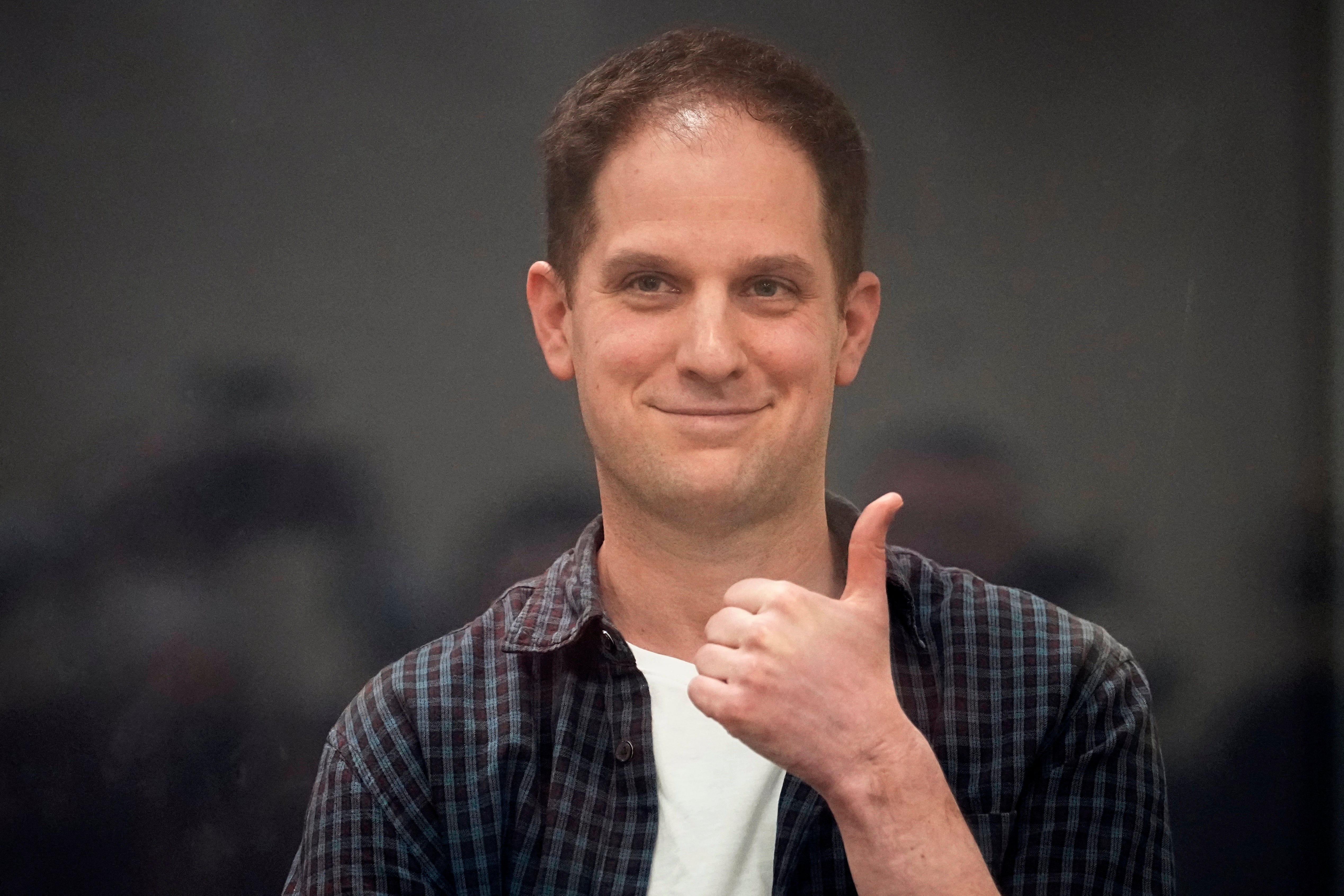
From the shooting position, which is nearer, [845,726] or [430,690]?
[845,726]

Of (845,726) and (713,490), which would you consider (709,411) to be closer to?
(713,490)

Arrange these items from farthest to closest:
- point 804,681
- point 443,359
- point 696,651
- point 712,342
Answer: point 443,359 < point 696,651 < point 712,342 < point 804,681

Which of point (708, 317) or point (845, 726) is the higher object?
point (708, 317)

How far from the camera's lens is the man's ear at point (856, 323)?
1.42 m

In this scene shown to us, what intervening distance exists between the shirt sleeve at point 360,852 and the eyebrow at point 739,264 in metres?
0.64

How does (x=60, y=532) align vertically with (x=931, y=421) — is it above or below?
below

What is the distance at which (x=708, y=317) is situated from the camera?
1.27m

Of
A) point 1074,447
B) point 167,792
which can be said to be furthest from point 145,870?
point 1074,447

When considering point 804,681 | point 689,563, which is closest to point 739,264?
point 689,563

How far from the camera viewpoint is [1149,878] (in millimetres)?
1308

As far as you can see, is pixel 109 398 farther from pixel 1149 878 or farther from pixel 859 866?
pixel 1149 878

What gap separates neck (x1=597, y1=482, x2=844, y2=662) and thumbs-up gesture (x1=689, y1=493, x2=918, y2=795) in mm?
249

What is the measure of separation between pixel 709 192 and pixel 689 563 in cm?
42

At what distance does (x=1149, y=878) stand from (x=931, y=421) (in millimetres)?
590
